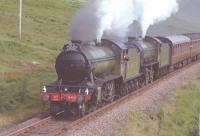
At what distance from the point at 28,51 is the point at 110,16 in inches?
711

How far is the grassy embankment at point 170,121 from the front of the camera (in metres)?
19.4

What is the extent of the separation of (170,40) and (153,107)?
1460cm

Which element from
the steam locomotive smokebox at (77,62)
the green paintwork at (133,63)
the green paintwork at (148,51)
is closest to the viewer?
the steam locomotive smokebox at (77,62)

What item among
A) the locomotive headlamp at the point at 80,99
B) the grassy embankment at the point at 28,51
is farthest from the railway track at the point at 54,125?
the grassy embankment at the point at 28,51

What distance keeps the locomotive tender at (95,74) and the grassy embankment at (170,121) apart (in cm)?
198

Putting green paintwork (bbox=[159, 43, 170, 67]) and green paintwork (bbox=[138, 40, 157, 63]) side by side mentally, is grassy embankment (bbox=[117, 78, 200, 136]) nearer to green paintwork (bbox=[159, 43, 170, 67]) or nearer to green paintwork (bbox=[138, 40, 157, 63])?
green paintwork (bbox=[138, 40, 157, 63])

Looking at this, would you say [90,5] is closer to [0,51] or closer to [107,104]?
[107,104]

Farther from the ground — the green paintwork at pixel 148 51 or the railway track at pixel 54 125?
the green paintwork at pixel 148 51

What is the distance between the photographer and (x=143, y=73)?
95.5 ft

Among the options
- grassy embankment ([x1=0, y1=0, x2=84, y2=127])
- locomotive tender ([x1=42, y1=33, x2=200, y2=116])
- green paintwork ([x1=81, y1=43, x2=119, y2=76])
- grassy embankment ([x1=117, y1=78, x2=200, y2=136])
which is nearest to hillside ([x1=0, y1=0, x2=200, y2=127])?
grassy embankment ([x1=0, y1=0, x2=84, y2=127])

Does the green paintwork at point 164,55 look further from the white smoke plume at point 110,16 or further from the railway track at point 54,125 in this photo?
the railway track at point 54,125

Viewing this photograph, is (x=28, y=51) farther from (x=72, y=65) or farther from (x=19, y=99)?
(x=72, y=65)

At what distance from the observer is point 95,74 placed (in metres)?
20.9

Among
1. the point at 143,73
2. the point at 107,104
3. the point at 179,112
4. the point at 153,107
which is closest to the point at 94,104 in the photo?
the point at 107,104
